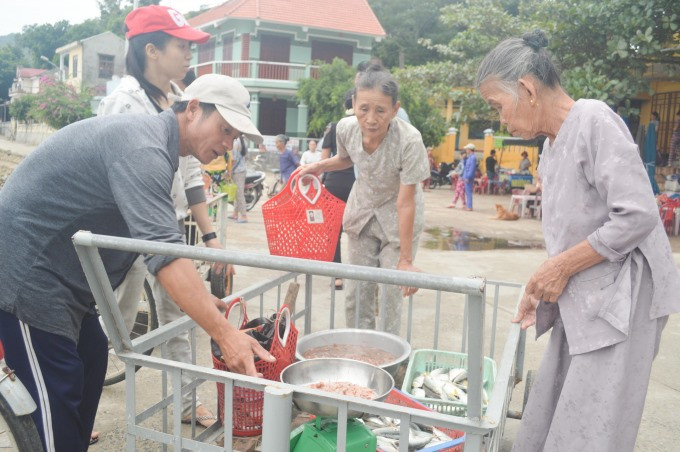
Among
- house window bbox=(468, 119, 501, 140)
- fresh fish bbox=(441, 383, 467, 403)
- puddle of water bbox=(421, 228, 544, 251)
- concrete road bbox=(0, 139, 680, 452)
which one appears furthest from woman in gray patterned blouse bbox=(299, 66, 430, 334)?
house window bbox=(468, 119, 501, 140)

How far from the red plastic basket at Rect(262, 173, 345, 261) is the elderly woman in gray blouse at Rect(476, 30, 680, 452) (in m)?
1.08

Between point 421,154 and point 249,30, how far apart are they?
87.5 ft

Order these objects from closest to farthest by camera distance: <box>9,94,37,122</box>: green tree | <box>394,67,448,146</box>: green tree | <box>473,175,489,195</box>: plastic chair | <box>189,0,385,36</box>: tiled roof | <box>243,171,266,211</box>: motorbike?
<box>243,171,266,211</box>: motorbike
<box>473,175,489,195</box>: plastic chair
<box>394,67,448,146</box>: green tree
<box>189,0,385,36</box>: tiled roof
<box>9,94,37,122</box>: green tree

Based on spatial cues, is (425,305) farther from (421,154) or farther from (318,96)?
(318,96)

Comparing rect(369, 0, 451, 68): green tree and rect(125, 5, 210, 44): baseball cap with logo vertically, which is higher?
rect(369, 0, 451, 68): green tree

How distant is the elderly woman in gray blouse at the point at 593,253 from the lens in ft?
5.78

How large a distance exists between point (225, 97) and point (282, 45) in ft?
92.7

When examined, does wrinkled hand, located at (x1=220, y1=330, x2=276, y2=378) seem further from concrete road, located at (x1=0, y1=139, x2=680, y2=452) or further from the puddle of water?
the puddle of water

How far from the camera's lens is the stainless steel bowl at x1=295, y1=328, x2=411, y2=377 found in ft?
8.39

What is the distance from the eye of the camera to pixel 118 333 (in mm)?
1724

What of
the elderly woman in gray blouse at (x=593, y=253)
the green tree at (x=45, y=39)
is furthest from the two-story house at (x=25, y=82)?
the elderly woman in gray blouse at (x=593, y=253)

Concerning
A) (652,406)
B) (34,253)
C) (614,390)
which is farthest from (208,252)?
(652,406)

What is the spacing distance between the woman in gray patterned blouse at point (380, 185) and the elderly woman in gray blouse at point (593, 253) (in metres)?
1.08

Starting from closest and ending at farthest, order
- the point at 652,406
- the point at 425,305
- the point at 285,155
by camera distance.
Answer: the point at 652,406
the point at 425,305
the point at 285,155
